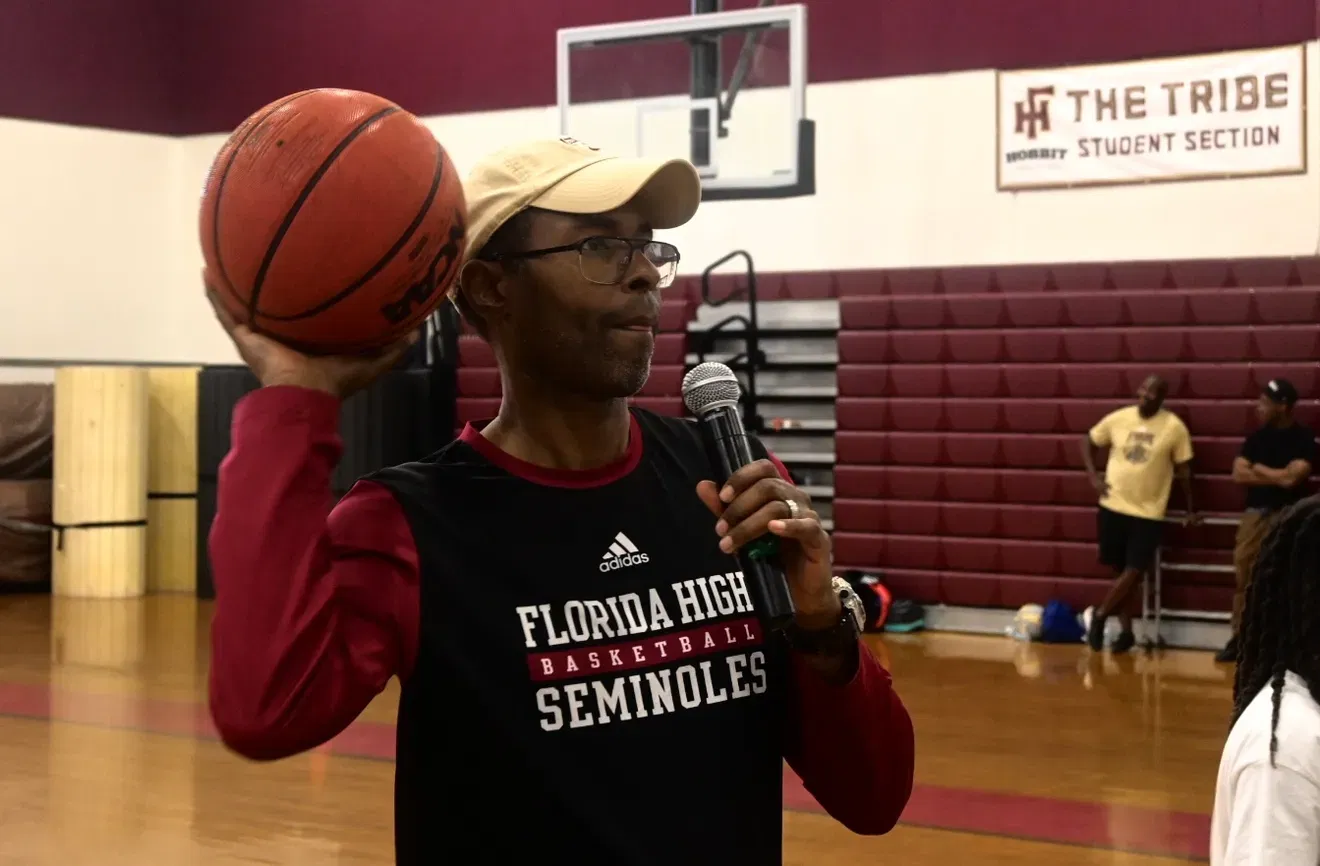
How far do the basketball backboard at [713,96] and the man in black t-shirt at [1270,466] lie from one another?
2.87 m

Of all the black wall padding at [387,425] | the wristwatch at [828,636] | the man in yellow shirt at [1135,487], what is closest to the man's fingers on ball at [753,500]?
the wristwatch at [828,636]

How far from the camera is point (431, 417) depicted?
10805mm

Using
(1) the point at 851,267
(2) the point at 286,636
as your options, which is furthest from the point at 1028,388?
(2) the point at 286,636

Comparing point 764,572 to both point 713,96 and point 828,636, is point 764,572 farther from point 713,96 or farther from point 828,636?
point 713,96

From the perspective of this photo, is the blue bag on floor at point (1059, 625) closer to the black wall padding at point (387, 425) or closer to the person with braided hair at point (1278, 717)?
the black wall padding at point (387, 425)

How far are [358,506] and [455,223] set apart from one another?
32cm

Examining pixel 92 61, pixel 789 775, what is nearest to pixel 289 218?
pixel 789 775

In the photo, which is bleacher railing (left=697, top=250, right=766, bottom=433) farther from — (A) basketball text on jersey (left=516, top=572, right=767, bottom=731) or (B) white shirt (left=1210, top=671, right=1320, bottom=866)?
(A) basketball text on jersey (left=516, top=572, right=767, bottom=731)

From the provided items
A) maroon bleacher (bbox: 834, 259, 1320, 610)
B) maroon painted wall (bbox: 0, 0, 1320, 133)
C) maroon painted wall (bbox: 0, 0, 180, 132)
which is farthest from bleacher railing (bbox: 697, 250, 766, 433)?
maroon painted wall (bbox: 0, 0, 180, 132)

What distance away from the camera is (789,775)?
560 centimetres

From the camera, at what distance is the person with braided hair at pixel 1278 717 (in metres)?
1.72

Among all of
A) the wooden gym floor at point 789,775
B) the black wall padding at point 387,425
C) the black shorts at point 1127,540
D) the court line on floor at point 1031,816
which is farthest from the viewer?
the black wall padding at point 387,425

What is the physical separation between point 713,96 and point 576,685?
23.9 ft

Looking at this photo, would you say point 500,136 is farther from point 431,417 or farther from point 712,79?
point 712,79
